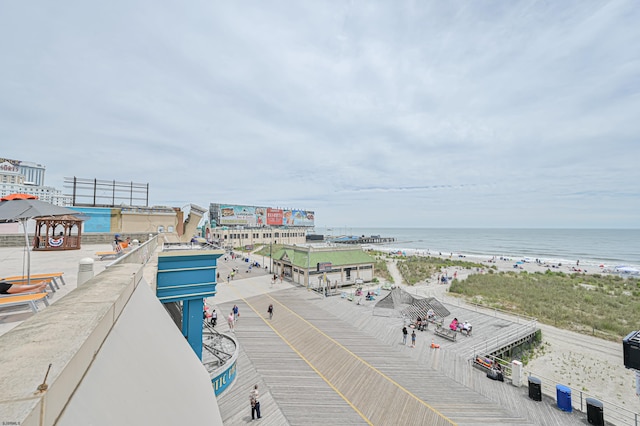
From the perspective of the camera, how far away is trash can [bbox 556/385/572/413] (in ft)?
35.1

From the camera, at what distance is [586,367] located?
54.5 ft

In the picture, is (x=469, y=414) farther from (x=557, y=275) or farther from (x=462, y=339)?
(x=557, y=275)

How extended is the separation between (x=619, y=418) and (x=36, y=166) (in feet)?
772

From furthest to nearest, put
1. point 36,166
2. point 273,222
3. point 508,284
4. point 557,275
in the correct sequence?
1. point 36,166
2. point 273,222
3. point 557,275
4. point 508,284

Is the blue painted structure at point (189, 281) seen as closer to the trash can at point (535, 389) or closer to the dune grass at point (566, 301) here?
the trash can at point (535, 389)

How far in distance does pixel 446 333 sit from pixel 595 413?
847 cm

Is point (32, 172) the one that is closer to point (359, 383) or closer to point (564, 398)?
point (359, 383)

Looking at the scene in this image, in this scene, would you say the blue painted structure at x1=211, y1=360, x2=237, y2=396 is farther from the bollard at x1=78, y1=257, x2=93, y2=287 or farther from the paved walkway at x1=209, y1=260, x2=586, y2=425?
the bollard at x1=78, y1=257, x2=93, y2=287

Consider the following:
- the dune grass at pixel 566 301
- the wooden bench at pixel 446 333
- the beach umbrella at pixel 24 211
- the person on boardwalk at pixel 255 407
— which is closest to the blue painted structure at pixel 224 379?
the person on boardwalk at pixel 255 407

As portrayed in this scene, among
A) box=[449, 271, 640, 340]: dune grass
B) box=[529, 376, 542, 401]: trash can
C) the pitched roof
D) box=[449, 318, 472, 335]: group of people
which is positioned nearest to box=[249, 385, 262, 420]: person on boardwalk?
box=[529, 376, 542, 401]: trash can

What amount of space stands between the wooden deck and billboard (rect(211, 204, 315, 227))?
216 ft

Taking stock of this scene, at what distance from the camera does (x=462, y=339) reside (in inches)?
712

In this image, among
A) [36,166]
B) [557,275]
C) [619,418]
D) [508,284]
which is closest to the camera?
[619,418]

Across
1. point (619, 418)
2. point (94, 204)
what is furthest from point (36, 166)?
point (619, 418)
